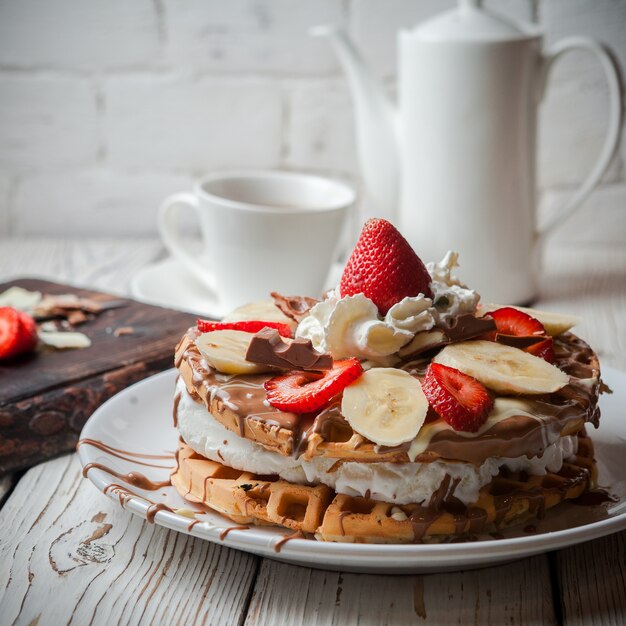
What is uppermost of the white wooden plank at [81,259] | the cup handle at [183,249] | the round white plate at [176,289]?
the cup handle at [183,249]

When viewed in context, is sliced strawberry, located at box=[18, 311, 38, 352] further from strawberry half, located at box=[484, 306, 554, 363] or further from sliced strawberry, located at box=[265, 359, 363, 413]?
strawberry half, located at box=[484, 306, 554, 363]

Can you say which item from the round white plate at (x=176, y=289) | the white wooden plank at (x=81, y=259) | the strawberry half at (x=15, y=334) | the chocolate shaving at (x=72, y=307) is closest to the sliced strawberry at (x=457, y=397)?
the strawberry half at (x=15, y=334)

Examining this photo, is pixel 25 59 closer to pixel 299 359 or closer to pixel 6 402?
pixel 6 402

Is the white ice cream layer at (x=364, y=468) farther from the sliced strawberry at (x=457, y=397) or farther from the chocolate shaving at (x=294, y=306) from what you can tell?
the chocolate shaving at (x=294, y=306)

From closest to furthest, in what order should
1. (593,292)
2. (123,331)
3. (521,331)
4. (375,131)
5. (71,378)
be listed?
(521,331) < (71,378) < (123,331) < (375,131) < (593,292)

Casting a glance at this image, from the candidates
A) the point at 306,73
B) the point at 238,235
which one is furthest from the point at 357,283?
A: the point at 306,73

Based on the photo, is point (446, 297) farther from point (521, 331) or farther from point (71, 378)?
point (71, 378)

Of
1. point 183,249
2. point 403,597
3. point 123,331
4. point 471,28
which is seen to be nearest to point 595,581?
point 403,597
